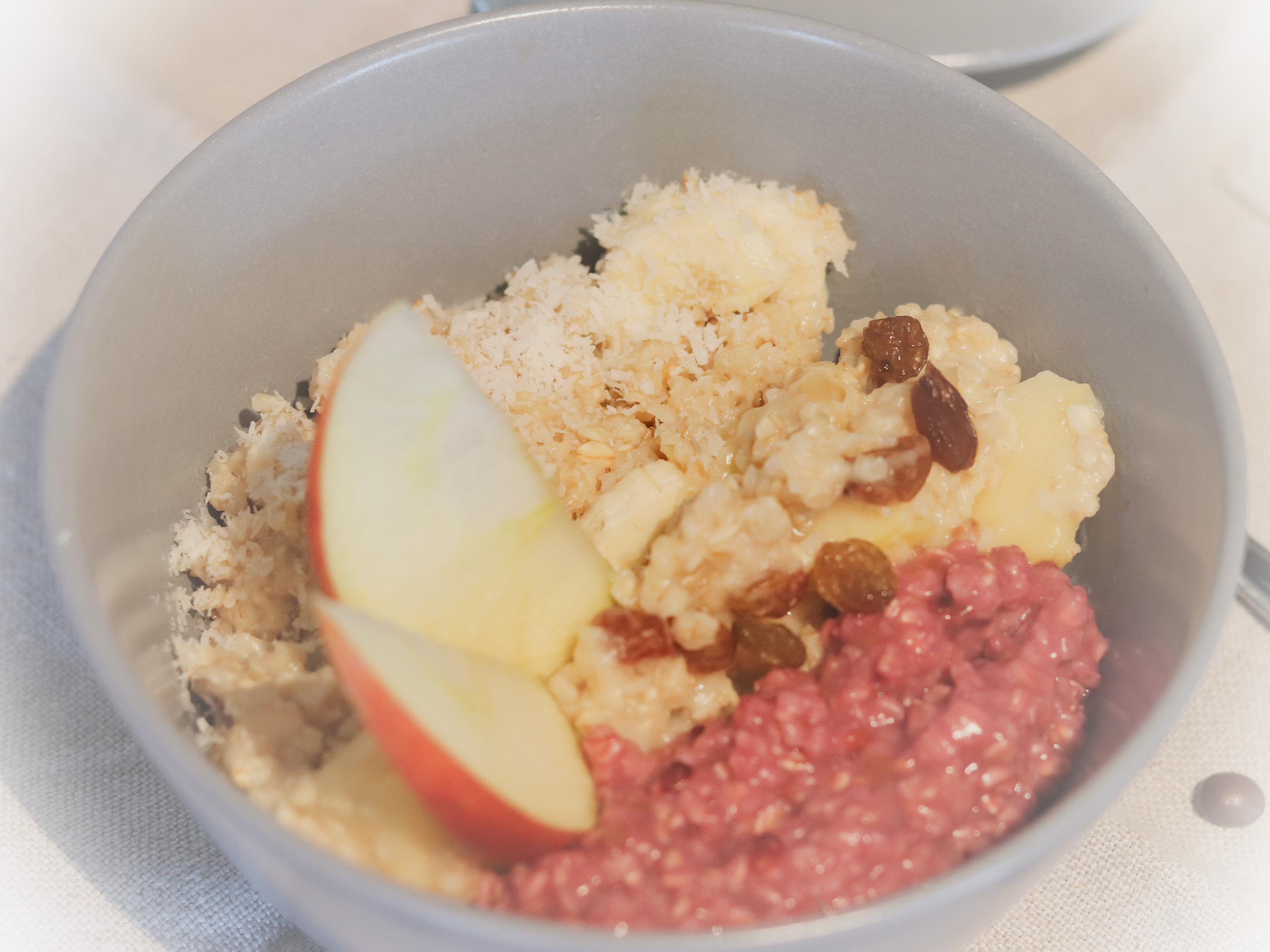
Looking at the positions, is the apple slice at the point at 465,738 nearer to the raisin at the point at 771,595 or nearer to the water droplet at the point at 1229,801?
the raisin at the point at 771,595

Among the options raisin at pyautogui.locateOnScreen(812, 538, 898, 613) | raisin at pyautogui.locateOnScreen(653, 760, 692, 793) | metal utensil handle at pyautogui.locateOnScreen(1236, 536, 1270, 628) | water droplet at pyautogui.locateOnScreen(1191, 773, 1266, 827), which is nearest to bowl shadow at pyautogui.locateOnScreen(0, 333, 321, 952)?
raisin at pyautogui.locateOnScreen(653, 760, 692, 793)

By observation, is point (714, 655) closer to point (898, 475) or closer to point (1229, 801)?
point (898, 475)

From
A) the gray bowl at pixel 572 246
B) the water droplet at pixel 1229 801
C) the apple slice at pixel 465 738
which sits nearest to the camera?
the apple slice at pixel 465 738

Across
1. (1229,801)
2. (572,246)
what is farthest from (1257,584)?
(572,246)

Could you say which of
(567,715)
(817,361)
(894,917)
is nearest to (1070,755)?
(894,917)

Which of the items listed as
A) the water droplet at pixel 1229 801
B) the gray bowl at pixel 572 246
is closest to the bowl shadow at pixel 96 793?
the gray bowl at pixel 572 246
